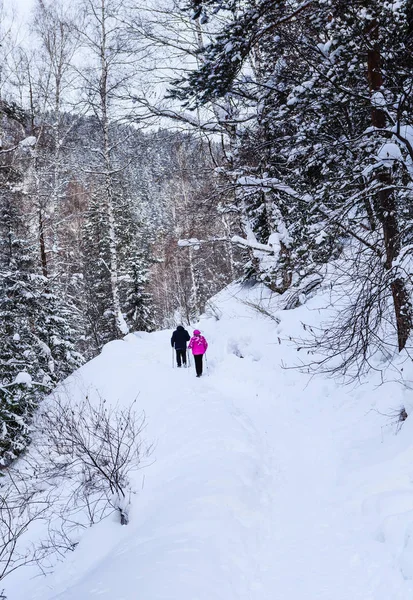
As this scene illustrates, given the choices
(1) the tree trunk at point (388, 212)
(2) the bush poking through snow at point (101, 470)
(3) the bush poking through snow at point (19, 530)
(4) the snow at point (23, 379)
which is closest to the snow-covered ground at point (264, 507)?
(2) the bush poking through snow at point (101, 470)

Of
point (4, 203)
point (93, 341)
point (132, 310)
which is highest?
point (4, 203)

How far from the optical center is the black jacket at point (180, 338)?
37.8 feet

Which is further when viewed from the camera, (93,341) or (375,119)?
(93,341)

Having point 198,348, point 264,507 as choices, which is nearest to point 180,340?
point 198,348

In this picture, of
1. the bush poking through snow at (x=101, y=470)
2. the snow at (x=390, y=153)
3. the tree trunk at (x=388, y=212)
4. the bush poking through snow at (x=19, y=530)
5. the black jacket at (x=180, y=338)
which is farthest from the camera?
the black jacket at (x=180, y=338)

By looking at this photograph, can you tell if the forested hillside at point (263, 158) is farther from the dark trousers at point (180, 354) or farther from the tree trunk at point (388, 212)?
the dark trousers at point (180, 354)

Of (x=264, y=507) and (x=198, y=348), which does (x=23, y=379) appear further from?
(x=264, y=507)

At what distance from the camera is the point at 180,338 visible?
1156 centimetres

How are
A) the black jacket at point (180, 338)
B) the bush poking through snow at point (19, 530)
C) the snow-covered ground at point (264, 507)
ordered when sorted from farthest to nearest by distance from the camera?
the black jacket at point (180, 338) < the bush poking through snow at point (19, 530) < the snow-covered ground at point (264, 507)

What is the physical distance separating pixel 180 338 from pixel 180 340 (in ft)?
0.24

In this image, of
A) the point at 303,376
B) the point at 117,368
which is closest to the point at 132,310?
the point at 117,368

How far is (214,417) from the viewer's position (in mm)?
7074

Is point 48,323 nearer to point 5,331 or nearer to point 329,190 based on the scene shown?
point 5,331

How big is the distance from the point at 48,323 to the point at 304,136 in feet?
36.3
